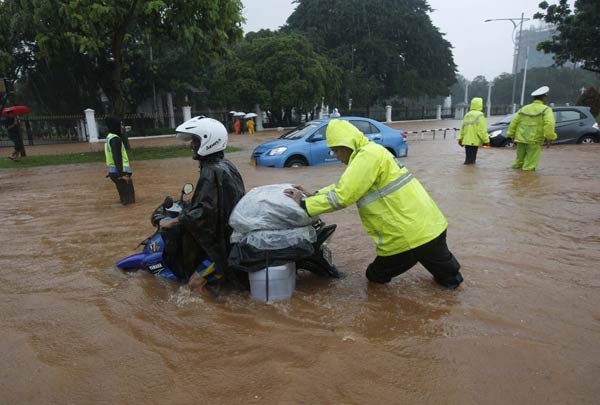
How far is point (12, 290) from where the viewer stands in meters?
3.84

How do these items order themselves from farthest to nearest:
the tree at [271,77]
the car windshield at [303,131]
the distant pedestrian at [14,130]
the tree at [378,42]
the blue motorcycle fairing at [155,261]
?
1. the tree at [378,42]
2. the tree at [271,77]
3. the distant pedestrian at [14,130]
4. the car windshield at [303,131]
5. the blue motorcycle fairing at [155,261]

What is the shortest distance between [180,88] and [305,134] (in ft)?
70.2

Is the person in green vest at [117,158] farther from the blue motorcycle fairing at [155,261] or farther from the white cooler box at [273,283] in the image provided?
the white cooler box at [273,283]

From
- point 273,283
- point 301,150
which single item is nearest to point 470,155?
point 301,150

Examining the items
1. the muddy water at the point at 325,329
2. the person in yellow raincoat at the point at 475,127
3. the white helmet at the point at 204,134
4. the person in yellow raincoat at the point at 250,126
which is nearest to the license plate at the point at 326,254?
the muddy water at the point at 325,329

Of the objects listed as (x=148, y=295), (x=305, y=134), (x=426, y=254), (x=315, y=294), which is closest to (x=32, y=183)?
(x=305, y=134)

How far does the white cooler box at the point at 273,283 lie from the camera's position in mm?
3240

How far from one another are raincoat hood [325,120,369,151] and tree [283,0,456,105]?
38272mm

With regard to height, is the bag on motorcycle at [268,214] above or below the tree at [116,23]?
below

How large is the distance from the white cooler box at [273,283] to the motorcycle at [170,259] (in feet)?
0.80

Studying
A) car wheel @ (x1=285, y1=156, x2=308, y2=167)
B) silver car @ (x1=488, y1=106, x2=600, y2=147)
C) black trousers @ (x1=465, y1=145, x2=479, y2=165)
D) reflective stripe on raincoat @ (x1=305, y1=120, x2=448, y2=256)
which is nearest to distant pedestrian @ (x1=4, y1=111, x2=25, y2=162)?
car wheel @ (x1=285, y1=156, x2=308, y2=167)

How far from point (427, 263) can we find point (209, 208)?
178cm

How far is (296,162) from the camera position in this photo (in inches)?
425

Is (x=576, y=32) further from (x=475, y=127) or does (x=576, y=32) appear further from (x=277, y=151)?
(x=277, y=151)
